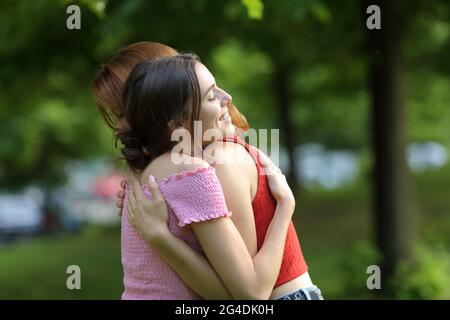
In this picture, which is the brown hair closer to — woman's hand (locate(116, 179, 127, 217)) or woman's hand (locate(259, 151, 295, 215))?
woman's hand (locate(116, 179, 127, 217))

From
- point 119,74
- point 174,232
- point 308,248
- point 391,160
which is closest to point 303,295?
point 174,232

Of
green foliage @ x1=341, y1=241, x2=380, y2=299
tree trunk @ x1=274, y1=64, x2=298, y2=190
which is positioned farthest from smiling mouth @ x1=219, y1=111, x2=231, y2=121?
tree trunk @ x1=274, y1=64, x2=298, y2=190

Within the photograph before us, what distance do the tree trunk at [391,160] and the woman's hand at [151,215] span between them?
6259mm

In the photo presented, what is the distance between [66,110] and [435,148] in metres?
14.9

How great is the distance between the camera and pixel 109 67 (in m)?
2.17

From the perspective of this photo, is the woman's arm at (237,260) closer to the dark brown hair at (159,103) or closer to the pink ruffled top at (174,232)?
the pink ruffled top at (174,232)

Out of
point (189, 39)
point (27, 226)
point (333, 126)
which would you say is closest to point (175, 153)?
point (189, 39)

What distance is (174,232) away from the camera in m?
1.95

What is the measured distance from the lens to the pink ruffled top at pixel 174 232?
6.18 ft

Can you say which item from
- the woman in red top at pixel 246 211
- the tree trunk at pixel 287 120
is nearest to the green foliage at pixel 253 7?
the woman in red top at pixel 246 211

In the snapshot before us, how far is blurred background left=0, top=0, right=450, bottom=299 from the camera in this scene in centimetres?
674

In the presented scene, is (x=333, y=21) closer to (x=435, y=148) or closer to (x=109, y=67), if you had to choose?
(x=109, y=67)

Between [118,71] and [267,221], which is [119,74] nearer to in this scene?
[118,71]

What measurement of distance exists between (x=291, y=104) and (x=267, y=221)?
1443 centimetres
